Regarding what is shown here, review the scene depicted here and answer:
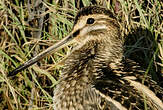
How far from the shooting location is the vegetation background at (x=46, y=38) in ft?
12.4

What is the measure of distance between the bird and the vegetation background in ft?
1.93

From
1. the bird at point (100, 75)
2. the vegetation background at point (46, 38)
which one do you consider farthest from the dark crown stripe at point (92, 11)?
the vegetation background at point (46, 38)

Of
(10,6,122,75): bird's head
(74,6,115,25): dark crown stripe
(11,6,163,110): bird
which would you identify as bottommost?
(11,6,163,110): bird

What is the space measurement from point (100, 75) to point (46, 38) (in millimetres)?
1356

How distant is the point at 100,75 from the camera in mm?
2783

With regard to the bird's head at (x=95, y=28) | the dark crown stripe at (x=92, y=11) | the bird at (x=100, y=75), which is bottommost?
the bird at (x=100, y=75)

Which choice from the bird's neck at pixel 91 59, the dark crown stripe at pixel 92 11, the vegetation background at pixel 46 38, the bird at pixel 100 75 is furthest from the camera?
the vegetation background at pixel 46 38

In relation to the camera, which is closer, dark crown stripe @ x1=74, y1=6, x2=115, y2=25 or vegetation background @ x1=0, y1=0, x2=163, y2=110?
dark crown stripe @ x1=74, y1=6, x2=115, y2=25

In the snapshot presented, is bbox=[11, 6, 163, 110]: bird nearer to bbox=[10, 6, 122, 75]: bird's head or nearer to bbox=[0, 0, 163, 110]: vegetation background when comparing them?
bbox=[10, 6, 122, 75]: bird's head

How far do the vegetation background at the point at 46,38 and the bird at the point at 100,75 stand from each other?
0.59 m

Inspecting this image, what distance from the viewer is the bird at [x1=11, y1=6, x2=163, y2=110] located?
8.57ft

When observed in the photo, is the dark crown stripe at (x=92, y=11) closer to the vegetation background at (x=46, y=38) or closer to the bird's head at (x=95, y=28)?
the bird's head at (x=95, y=28)

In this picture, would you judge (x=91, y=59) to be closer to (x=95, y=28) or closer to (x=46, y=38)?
(x=95, y=28)

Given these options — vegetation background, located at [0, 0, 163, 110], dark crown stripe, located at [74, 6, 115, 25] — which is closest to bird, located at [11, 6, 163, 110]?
dark crown stripe, located at [74, 6, 115, 25]
